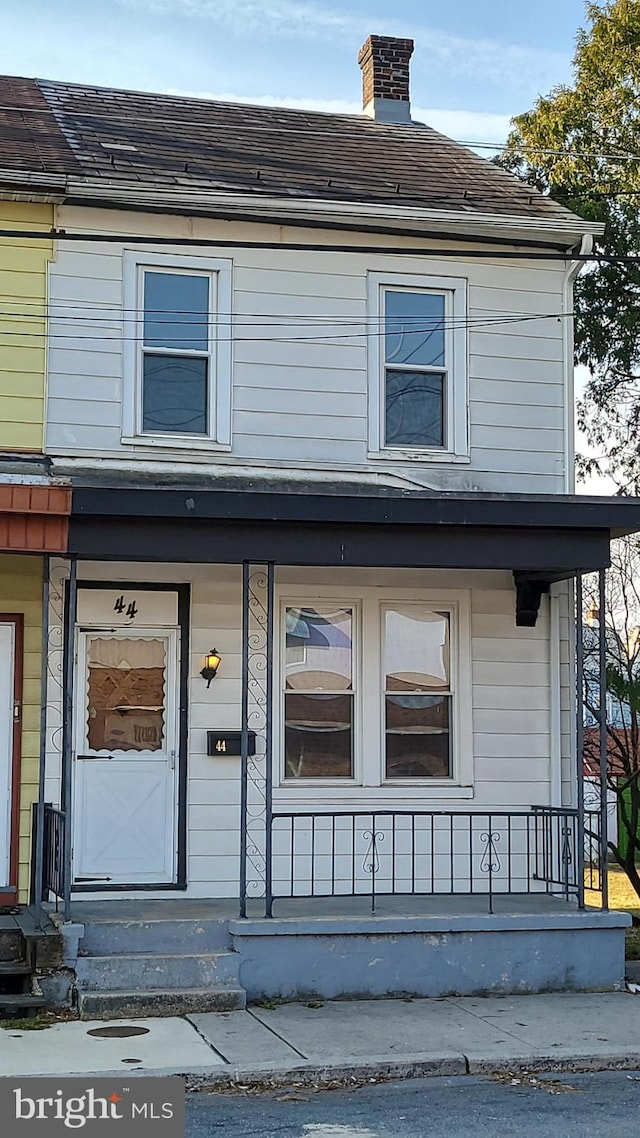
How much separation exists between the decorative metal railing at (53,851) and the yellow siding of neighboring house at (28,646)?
371mm

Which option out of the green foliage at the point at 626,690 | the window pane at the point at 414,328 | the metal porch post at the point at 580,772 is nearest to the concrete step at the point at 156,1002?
the metal porch post at the point at 580,772

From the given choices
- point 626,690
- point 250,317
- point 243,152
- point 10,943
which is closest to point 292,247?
point 250,317

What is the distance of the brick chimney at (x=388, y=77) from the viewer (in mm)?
14945

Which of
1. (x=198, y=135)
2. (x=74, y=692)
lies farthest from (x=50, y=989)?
(x=198, y=135)

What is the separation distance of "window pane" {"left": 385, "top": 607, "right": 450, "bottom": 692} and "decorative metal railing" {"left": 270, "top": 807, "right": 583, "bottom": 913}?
1.15 meters

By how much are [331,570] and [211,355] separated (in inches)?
83.9

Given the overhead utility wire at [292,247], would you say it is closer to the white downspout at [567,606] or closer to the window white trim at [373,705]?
the white downspout at [567,606]

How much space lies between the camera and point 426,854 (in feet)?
38.0

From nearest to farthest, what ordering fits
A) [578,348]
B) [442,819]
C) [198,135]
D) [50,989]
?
[50,989] → [442,819] → [198,135] → [578,348]

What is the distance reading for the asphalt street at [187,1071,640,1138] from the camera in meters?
6.92

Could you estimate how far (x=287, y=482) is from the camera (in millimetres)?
11625

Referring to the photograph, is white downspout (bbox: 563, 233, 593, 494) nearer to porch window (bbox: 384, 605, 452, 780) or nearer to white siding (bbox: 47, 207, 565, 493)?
white siding (bbox: 47, 207, 565, 493)

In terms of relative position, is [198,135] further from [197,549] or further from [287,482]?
[197,549]

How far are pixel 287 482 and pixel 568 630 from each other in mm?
2876
